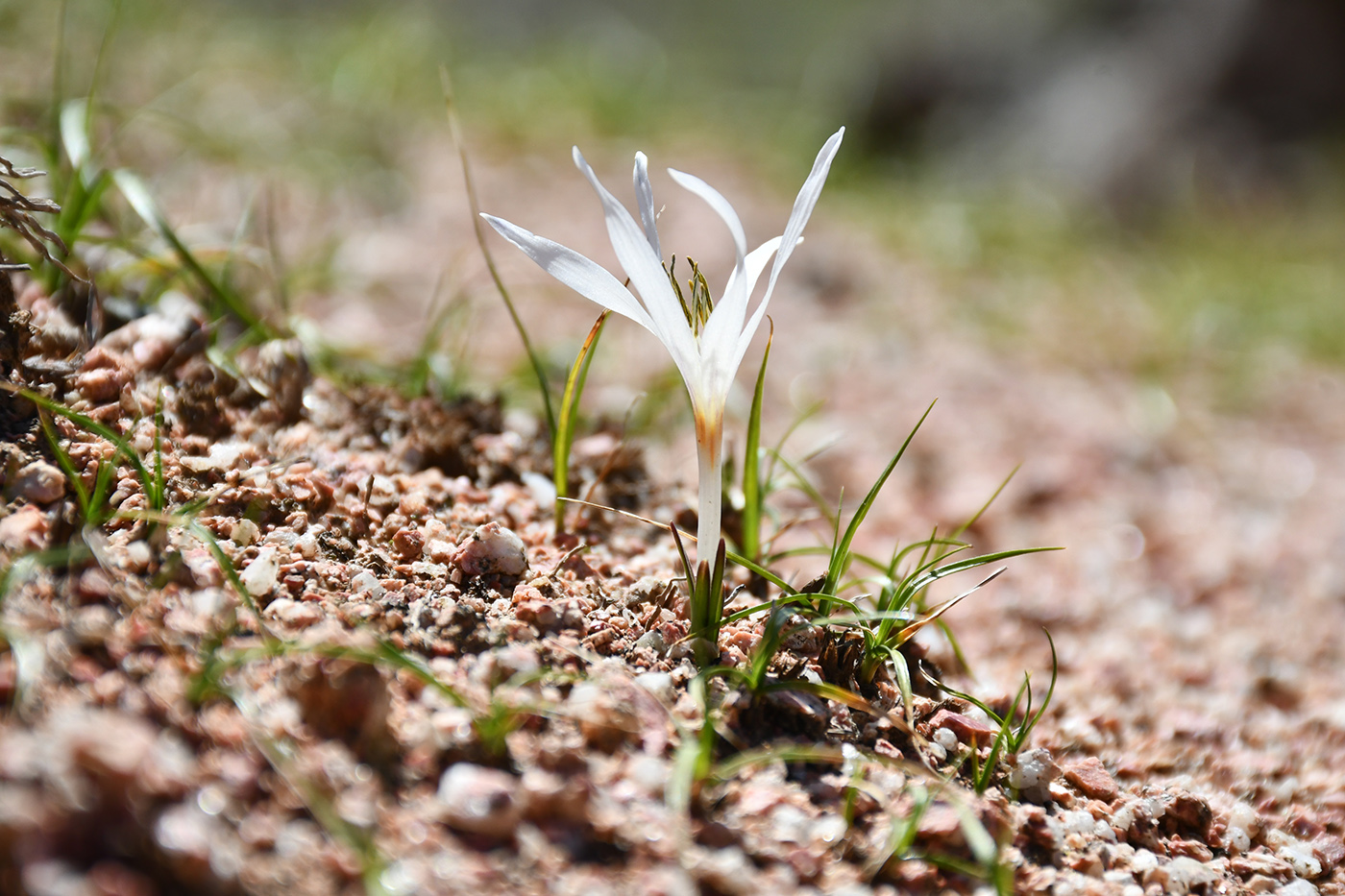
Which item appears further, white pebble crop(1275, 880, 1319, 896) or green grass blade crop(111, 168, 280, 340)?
green grass blade crop(111, 168, 280, 340)

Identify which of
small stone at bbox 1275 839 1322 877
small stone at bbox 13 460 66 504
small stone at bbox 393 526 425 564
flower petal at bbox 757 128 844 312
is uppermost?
flower petal at bbox 757 128 844 312

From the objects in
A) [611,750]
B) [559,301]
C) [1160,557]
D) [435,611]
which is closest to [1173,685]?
[1160,557]

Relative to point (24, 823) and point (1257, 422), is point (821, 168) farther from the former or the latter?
point (1257, 422)

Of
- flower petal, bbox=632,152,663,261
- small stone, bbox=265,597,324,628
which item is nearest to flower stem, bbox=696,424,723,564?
flower petal, bbox=632,152,663,261

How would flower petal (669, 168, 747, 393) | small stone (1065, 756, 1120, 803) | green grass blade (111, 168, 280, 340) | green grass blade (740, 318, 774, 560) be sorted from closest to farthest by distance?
flower petal (669, 168, 747, 393)
small stone (1065, 756, 1120, 803)
green grass blade (740, 318, 774, 560)
green grass blade (111, 168, 280, 340)

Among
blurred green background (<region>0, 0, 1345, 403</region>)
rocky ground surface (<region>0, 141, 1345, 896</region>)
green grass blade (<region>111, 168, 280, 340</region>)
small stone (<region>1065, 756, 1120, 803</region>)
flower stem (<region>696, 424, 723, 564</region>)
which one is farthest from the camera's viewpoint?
blurred green background (<region>0, 0, 1345, 403</region>)

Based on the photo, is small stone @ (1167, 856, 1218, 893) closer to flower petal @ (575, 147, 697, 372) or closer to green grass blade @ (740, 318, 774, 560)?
green grass blade @ (740, 318, 774, 560)

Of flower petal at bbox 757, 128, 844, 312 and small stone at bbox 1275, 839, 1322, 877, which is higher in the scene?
flower petal at bbox 757, 128, 844, 312
